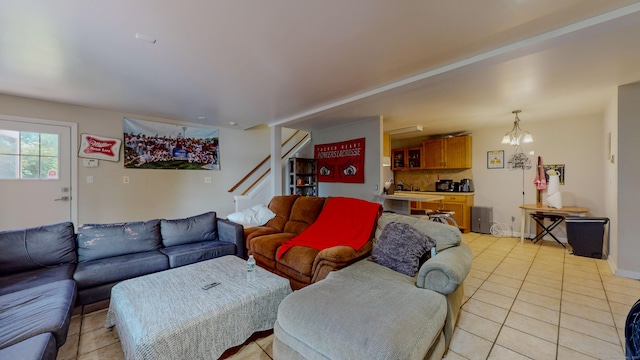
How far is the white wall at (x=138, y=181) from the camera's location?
376 centimetres

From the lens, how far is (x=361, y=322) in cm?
130

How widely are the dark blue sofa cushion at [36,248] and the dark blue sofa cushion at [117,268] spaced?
0.74 ft

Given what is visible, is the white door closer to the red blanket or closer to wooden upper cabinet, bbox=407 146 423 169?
the red blanket

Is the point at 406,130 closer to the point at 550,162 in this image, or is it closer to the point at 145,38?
the point at 550,162

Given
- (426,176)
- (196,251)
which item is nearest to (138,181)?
(196,251)

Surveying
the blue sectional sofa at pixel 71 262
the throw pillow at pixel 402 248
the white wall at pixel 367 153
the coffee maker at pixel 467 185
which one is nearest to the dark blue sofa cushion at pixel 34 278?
the blue sectional sofa at pixel 71 262

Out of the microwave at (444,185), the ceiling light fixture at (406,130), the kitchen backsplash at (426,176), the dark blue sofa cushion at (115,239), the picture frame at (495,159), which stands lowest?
the dark blue sofa cushion at (115,239)

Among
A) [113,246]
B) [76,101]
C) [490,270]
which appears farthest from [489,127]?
[76,101]

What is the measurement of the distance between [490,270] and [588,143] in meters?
3.37

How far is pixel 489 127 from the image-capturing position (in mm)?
5410

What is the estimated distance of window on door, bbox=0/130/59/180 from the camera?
11.0ft

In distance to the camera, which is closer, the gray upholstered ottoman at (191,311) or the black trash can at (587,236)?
the gray upholstered ottoman at (191,311)

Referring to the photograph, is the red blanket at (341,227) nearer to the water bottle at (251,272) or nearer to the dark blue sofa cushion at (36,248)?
the water bottle at (251,272)

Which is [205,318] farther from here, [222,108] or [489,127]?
[489,127]
